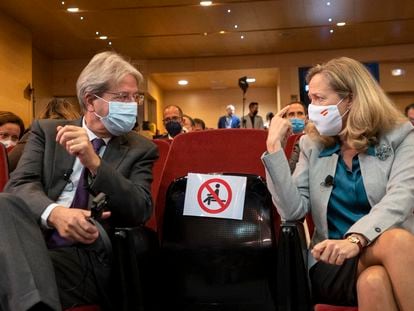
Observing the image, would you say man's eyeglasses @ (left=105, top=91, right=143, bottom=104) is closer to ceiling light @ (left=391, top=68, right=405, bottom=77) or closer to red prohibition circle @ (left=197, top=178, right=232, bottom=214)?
red prohibition circle @ (left=197, top=178, right=232, bottom=214)

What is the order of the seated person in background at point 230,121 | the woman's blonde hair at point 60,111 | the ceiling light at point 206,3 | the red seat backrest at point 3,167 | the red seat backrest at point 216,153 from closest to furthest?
1. the red seat backrest at point 3,167
2. the red seat backrest at point 216,153
3. the woman's blonde hair at point 60,111
4. the seated person in background at point 230,121
5. the ceiling light at point 206,3

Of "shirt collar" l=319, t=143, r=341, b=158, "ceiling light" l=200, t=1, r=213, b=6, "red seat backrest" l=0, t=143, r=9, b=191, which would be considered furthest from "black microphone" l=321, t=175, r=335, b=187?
"ceiling light" l=200, t=1, r=213, b=6

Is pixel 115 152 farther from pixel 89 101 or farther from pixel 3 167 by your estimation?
pixel 3 167

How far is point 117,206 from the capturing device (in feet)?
5.42

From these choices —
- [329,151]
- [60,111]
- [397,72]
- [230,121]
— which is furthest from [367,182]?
[397,72]

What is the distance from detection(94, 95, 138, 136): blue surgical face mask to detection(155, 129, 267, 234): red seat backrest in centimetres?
32

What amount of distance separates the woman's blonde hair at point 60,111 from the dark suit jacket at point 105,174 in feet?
3.28

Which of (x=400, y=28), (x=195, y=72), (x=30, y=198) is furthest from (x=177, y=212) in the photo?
(x=195, y=72)

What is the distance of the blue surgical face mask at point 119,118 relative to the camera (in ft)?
6.28

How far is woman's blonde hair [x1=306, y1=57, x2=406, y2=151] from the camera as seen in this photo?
68.2 inches

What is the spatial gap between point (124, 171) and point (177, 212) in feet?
0.92

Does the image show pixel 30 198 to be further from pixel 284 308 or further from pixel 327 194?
pixel 327 194

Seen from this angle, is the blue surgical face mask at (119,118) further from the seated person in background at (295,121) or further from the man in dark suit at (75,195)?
the seated person in background at (295,121)

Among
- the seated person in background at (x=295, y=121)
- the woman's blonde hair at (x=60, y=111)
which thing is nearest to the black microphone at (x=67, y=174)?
the seated person in background at (x=295, y=121)
